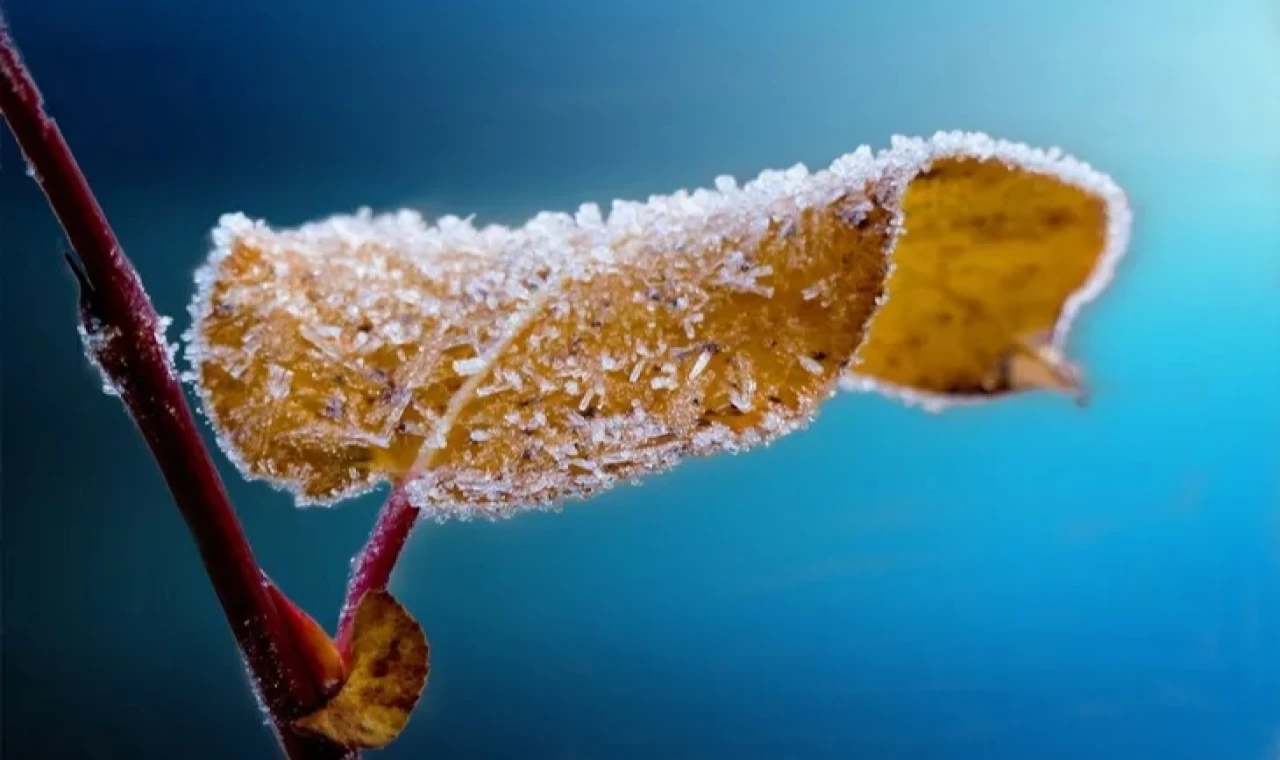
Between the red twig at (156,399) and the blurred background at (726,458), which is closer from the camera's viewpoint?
the red twig at (156,399)

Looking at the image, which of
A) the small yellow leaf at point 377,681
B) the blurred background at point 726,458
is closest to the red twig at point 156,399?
the small yellow leaf at point 377,681

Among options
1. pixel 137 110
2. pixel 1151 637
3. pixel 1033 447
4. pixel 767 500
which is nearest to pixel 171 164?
pixel 137 110

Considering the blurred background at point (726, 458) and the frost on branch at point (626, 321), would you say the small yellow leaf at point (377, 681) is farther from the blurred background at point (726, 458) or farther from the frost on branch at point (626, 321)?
the blurred background at point (726, 458)

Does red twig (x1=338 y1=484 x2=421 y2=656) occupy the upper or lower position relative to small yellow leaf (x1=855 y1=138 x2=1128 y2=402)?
lower

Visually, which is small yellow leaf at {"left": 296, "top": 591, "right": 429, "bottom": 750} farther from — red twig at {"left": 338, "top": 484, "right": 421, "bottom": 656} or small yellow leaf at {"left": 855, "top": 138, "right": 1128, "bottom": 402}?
small yellow leaf at {"left": 855, "top": 138, "right": 1128, "bottom": 402}

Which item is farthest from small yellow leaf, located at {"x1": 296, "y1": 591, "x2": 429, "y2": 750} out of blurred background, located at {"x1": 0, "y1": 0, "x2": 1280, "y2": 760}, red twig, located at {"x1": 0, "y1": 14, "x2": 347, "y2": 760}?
blurred background, located at {"x1": 0, "y1": 0, "x2": 1280, "y2": 760}
